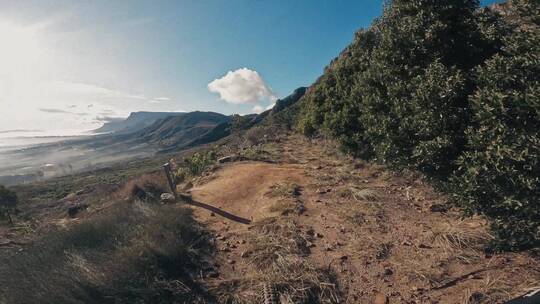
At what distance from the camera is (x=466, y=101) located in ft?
28.4

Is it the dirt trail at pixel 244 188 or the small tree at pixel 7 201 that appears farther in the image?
the small tree at pixel 7 201

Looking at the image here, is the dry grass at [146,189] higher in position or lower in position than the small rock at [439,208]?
higher

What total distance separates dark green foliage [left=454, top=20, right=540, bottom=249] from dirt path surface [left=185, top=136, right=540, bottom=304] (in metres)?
1.14

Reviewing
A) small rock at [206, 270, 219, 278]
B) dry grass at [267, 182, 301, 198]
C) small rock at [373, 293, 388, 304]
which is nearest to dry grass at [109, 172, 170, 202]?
dry grass at [267, 182, 301, 198]

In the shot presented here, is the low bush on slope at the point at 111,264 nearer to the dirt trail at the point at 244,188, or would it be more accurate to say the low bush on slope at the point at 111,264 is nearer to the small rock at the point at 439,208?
the dirt trail at the point at 244,188

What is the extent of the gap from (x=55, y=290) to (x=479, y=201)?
33.6ft

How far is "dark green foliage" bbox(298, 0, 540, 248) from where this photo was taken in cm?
648

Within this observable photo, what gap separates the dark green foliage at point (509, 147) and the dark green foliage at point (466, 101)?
0.07 ft

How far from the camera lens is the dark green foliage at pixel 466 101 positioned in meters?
6.48

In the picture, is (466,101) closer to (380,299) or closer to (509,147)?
(509,147)

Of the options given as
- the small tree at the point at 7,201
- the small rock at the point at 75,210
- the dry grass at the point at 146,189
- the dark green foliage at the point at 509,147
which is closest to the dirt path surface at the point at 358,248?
the dark green foliage at the point at 509,147

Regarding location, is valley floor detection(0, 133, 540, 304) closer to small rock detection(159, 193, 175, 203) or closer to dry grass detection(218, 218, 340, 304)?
dry grass detection(218, 218, 340, 304)

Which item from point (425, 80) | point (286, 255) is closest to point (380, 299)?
point (286, 255)

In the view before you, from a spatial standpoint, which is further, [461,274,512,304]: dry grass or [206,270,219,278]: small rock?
[206,270,219,278]: small rock
